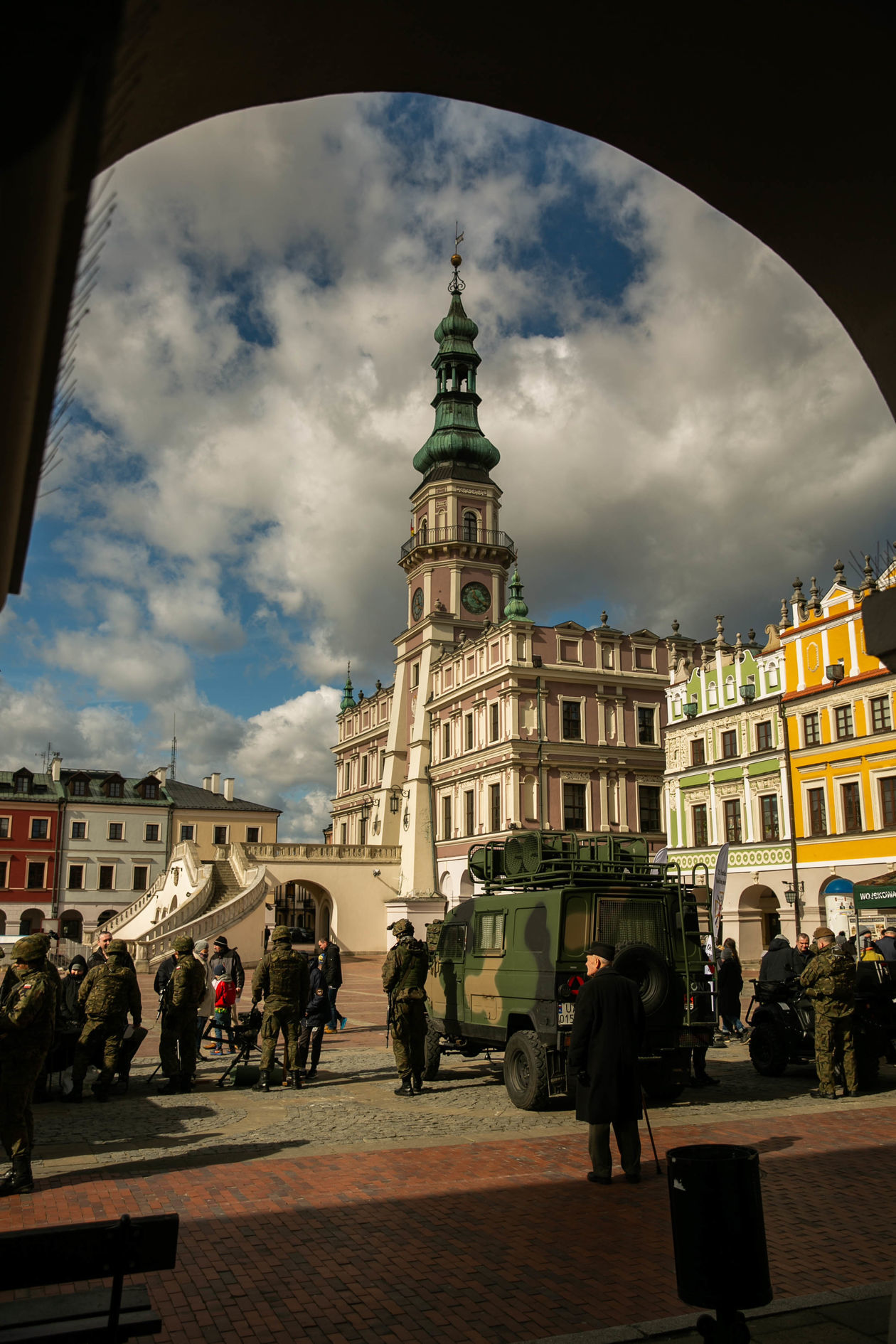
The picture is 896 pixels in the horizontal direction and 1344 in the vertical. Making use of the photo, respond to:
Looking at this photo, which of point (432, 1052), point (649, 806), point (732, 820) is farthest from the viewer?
point (649, 806)

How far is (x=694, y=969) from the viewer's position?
12.0m

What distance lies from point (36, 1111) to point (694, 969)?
7.48m

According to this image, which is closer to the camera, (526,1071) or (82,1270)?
(82,1270)

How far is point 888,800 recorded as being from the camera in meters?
31.2

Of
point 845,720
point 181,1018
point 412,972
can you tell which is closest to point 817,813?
point 845,720

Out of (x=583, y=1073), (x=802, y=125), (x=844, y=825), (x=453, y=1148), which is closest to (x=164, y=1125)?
(x=453, y=1148)

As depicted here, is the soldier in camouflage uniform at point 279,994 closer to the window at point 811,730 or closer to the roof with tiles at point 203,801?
the window at point 811,730

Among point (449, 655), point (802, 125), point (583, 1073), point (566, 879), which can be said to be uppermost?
point (449, 655)

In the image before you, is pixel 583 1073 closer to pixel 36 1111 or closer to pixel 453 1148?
pixel 453 1148

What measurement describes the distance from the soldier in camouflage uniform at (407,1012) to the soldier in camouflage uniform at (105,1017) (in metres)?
2.99

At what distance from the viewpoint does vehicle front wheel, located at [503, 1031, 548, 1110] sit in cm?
1087

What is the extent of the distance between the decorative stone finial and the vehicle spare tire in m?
37.7

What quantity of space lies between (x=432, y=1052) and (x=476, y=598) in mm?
46598

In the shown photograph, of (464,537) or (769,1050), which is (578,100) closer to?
(769,1050)
